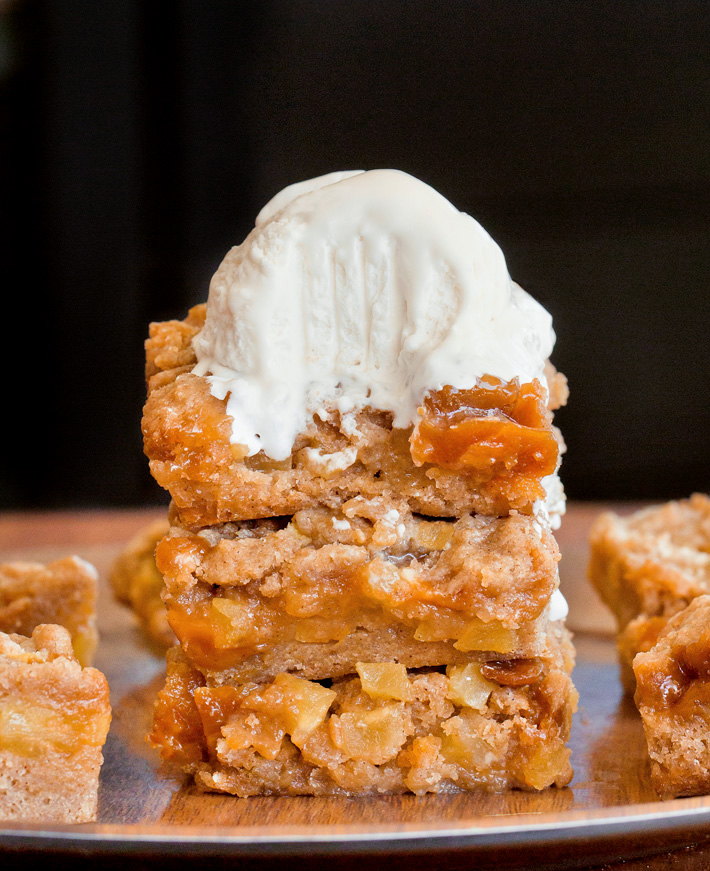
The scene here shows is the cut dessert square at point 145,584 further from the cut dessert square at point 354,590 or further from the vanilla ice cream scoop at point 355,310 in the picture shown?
the vanilla ice cream scoop at point 355,310

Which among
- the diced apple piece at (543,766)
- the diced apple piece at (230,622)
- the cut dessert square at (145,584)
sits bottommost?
the cut dessert square at (145,584)

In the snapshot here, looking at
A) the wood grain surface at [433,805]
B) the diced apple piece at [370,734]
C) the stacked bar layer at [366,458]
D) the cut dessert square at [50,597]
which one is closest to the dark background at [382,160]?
the wood grain surface at [433,805]

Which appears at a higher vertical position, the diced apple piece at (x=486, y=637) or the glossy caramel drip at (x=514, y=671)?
the diced apple piece at (x=486, y=637)

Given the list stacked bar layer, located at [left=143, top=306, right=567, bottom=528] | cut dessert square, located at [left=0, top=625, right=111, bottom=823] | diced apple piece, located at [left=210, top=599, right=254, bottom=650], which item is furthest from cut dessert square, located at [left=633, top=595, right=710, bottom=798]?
cut dessert square, located at [left=0, top=625, right=111, bottom=823]

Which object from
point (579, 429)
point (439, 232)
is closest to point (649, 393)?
point (579, 429)

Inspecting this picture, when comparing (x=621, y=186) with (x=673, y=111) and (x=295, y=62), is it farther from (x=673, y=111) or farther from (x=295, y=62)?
(x=295, y=62)

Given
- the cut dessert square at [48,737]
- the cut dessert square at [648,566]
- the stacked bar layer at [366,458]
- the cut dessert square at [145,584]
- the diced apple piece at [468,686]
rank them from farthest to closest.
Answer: the cut dessert square at [145,584]
the cut dessert square at [648,566]
the diced apple piece at [468,686]
the stacked bar layer at [366,458]
the cut dessert square at [48,737]
